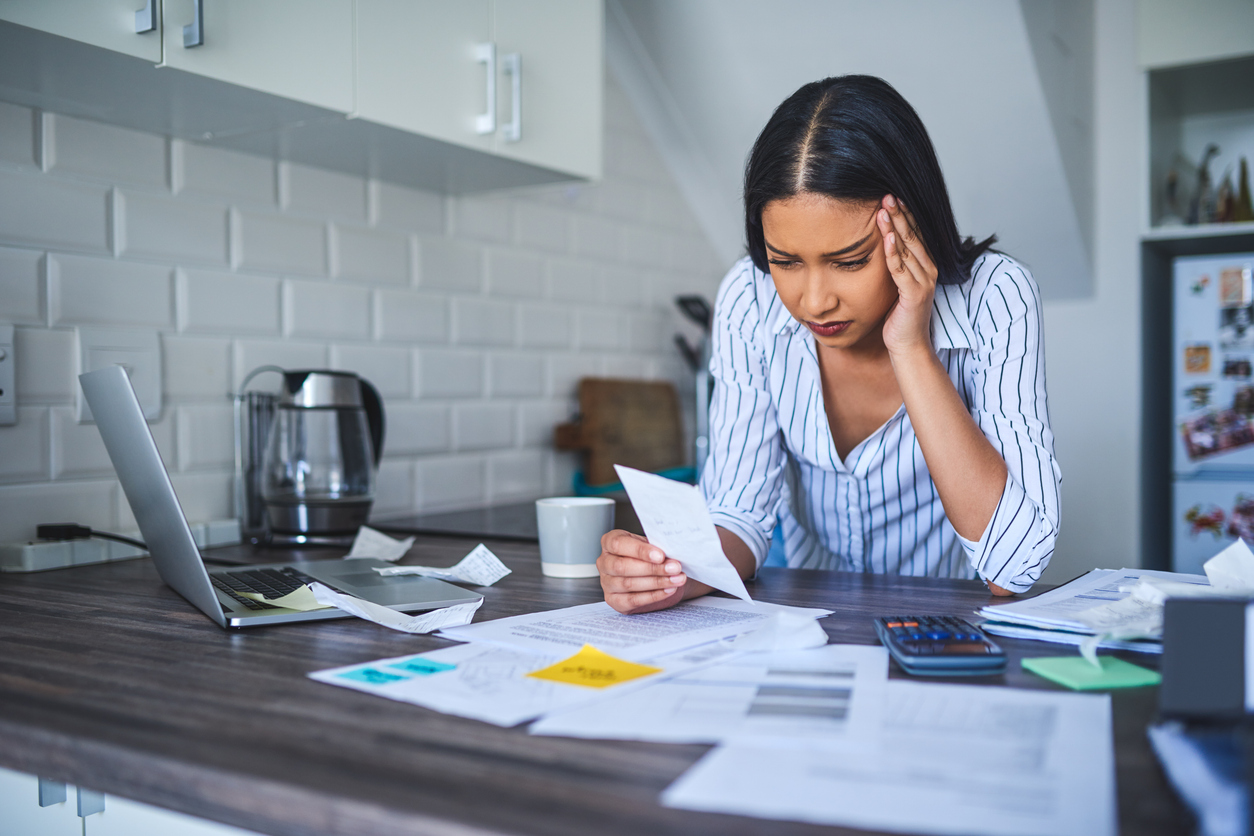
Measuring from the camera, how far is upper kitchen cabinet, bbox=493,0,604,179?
1.67 m

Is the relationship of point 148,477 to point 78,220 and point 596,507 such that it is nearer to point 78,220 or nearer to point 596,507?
point 596,507

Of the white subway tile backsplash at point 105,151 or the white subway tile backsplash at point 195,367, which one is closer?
the white subway tile backsplash at point 105,151

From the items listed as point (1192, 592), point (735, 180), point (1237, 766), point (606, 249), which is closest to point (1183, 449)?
point (735, 180)

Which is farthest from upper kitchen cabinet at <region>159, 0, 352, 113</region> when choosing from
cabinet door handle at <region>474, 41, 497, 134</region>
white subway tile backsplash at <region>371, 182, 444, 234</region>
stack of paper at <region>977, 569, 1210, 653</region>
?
stack of paper at <region>977, 569, 1210, 653</region>

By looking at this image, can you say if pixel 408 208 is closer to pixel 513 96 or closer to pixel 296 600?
pixel 513 96

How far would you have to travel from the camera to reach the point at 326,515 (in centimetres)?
153

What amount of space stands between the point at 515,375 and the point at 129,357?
0.92 m

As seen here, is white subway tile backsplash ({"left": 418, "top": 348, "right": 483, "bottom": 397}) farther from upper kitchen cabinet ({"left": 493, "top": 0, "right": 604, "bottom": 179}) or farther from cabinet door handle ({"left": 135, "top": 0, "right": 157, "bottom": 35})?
cabinet door handle ({"left": 135, "top": 0, "right": 157, "bottom": 35})

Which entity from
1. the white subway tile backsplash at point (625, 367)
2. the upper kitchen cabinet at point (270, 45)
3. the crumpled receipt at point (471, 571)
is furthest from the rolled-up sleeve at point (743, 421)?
the white subway tile backsplash at point (625, 367)

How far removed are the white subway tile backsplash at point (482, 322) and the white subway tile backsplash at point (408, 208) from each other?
0.18 m

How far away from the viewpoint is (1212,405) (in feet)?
9.52

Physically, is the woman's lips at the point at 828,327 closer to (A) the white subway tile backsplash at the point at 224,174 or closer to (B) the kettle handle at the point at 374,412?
(B) the kettle handle at the point at 374,412

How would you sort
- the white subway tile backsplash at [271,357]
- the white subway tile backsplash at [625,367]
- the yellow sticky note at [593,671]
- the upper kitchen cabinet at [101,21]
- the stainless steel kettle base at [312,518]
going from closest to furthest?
1. the yellow sticky note at [593,671]
2. the upper kitchen cabinet at [101,21]
3. the stainless steel kettle base at [312,518]
4. the white subway tile backsplash at [271,357]
5. the white subway tile backsplash at [625,367]

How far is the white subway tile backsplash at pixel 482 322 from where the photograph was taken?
6.84ft
